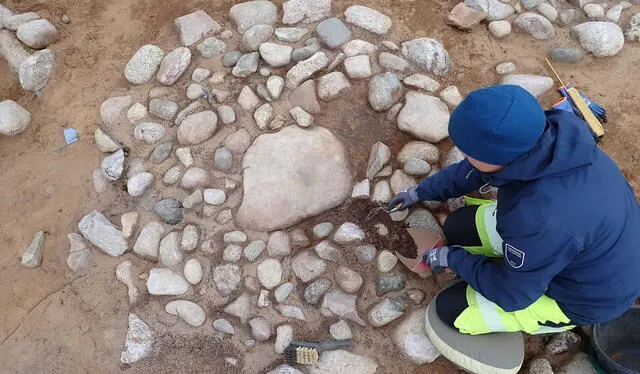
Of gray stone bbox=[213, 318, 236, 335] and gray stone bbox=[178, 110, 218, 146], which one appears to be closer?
gray stone bbox=[213, 318, 236, 335]

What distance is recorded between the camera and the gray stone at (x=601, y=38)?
3.30m

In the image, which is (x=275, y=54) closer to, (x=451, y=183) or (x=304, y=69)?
(x=304, y=69)

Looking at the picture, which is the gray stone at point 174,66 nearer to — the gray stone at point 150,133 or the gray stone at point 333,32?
the gray stone at point 150,133

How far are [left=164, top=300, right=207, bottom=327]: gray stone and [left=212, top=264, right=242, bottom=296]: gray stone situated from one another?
14 cm

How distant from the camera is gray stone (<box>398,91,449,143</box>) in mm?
2924

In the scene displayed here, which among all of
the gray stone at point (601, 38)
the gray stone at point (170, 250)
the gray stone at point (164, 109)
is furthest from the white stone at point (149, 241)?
the gray stone at point (601, 38)

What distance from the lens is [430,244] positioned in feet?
8.57

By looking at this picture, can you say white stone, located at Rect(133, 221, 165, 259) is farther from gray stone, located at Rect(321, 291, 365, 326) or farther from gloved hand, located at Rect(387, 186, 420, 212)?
gloved hand, located at Rect(387, 186, 420, 212)

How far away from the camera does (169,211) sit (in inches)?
111

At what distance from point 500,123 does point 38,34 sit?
125 inches

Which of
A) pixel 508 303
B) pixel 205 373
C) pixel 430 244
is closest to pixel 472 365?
pixel 508 303

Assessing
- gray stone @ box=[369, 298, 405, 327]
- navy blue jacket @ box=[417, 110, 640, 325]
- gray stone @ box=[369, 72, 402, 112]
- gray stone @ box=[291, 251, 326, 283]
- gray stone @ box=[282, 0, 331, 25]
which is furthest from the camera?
gray stone @ box=[282, 0, 331, 25]

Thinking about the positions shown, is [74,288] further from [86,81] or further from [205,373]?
[86,81]

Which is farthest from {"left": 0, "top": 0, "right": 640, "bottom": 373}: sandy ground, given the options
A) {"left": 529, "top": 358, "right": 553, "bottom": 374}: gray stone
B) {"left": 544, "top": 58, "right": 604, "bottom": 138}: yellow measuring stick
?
{"left": 529, "top": 358, "right": 553, "bottom": 374}: gray stone
